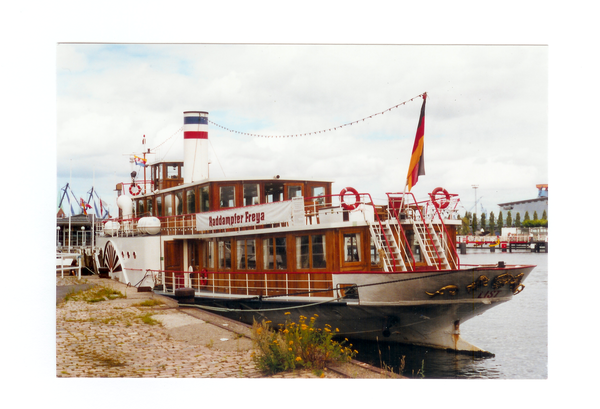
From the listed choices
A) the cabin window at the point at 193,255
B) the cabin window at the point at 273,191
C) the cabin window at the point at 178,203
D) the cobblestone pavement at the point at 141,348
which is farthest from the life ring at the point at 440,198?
the cabin window at the point at 178,203

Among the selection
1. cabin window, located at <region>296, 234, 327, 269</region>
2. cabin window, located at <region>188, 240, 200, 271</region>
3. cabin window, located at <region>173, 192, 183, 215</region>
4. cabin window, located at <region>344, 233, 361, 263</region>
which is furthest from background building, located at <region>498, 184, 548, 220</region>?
cabin window, located at <region>173, 192, 183, 215</region>

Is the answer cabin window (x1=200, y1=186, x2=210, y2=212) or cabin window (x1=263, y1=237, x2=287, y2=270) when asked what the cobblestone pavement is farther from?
cabin window (x1=200, y1=186, x2=210, y2=212)

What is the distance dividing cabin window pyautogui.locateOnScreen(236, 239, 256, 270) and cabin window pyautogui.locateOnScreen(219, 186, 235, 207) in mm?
1294

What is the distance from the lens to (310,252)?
33.9ft

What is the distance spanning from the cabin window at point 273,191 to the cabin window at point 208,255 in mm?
1754

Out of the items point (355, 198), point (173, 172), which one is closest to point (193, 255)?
point (173, 172)

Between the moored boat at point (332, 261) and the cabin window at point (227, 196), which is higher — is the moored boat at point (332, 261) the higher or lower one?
the lower one

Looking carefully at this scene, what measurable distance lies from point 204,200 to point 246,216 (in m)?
2.34

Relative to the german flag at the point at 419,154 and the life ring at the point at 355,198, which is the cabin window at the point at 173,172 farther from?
the german flag at the point at 419,154

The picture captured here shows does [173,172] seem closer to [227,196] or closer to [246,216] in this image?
[227,196]

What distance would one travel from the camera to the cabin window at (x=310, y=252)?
1020cm

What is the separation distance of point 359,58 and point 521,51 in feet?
9.07

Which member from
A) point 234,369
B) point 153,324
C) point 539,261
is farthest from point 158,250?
point 539,261

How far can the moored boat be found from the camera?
9.60m
